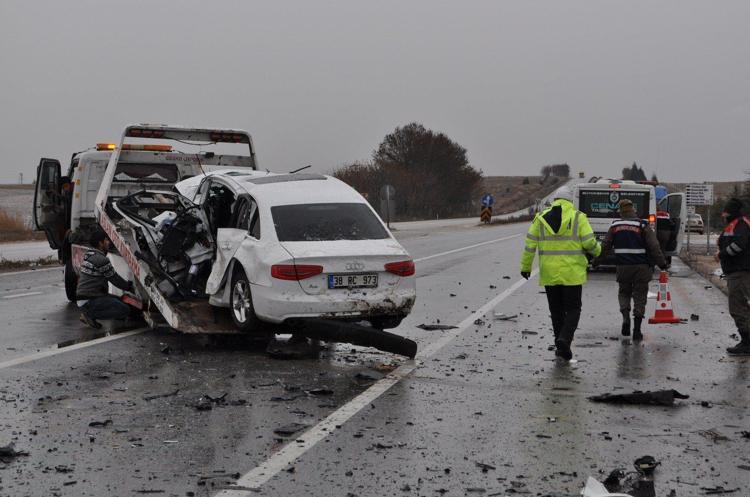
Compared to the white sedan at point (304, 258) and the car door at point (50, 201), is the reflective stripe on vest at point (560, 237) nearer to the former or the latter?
the white sedan at point (304, 258)

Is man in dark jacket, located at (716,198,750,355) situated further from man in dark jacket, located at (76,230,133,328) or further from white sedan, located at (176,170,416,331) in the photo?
man in dark jacket, located at (76,230,133,328)

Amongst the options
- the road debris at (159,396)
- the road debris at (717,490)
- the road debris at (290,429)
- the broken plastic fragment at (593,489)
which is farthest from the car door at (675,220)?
the broken plastic fragment at (593,489)

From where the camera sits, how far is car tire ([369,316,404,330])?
1039cm

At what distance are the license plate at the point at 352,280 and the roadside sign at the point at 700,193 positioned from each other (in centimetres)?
2831

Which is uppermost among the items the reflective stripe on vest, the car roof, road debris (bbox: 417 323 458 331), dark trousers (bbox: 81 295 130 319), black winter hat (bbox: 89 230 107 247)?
the car roof

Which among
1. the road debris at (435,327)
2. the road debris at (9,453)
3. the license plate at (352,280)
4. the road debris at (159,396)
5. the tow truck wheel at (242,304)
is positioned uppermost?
the license plate at (352,280)

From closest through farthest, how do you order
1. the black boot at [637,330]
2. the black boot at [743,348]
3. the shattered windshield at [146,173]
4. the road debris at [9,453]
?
the road debris at [9,453] → the black boot at [743,348] → the black boot at [637,330] → the shattered windshield at [146,173]

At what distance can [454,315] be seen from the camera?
14.1 metres

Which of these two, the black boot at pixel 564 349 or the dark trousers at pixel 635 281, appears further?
the dark trousers at pixel 635 281

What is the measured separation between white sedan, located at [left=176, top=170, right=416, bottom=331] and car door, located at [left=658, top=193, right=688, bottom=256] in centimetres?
1560

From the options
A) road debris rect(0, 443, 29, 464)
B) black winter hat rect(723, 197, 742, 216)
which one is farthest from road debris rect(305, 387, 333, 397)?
black winter hat rect(723, 197, 742, 216)

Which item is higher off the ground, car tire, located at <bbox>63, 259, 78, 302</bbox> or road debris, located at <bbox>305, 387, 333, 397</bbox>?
car tire, located at <bbox>63, 259, 78, 302</bbox>

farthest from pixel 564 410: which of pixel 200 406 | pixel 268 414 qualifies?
pixel 200 406

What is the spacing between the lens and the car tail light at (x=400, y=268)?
1015 cm
